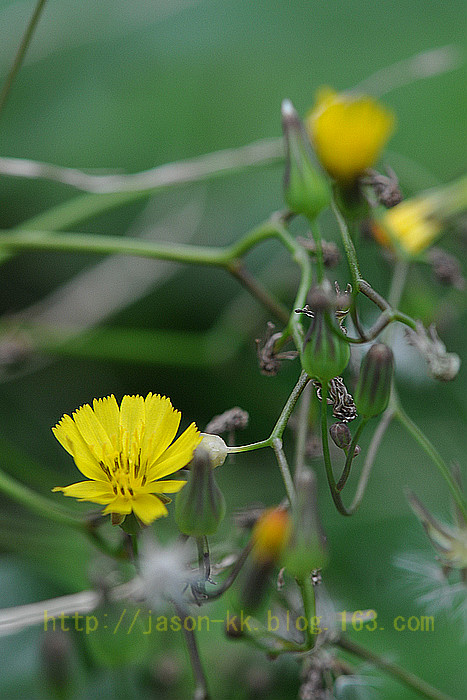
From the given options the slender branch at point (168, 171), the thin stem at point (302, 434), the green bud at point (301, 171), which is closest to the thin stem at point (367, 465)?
the thin stem at point (302, 434)

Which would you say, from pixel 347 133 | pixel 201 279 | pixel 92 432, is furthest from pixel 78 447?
pixel 201 279

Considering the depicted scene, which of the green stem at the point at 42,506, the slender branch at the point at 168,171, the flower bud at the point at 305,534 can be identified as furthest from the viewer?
the slender branch at the point at 168,171

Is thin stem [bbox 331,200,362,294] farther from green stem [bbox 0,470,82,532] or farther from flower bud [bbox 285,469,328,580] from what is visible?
green stem [bbox 0,470,82,532]

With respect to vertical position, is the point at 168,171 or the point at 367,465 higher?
the point at 168,171

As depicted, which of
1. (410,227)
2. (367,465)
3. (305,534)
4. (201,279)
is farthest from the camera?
(201,279)

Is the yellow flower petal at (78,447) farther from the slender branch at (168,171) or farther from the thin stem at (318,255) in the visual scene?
the slender branch at (168,171)

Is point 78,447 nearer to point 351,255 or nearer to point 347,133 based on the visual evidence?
point 351,255

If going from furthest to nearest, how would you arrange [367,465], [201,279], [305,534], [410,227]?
[201,279], [410,227], [367,465], [305,534]

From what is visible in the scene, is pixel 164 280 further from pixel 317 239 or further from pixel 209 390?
pixel 317 239

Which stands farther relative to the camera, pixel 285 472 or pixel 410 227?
pixel 410 227
